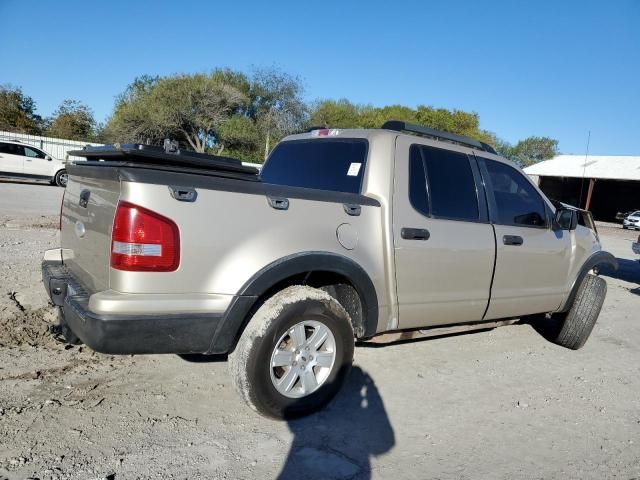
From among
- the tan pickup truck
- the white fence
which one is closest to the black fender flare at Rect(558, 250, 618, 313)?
the tan pickup truck

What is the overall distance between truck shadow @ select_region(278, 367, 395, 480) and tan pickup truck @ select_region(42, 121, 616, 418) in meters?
0.15

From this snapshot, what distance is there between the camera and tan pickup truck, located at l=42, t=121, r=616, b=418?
2.63m

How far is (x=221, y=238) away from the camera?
2758 mm

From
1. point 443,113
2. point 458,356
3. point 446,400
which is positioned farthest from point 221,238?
point 443,113

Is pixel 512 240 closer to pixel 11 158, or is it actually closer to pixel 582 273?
pixel 582 273

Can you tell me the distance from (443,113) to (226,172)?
47.4 m

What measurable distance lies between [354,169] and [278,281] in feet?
3.92

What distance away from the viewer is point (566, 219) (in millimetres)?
4691

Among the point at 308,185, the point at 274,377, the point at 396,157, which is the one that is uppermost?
the point at 396,157

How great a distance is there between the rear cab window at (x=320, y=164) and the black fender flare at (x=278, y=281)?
0.67m

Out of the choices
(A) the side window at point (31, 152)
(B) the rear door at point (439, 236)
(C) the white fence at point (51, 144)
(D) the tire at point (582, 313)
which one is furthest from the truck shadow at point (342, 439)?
(C) the white fence at point (51, 144)

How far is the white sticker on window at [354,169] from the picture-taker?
3.73m

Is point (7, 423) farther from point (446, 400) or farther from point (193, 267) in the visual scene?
point (446, 400)

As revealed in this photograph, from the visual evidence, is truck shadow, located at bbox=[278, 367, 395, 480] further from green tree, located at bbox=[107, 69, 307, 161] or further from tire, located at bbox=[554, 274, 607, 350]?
green tree, located at bbox=[107, 69, 307, 161]
